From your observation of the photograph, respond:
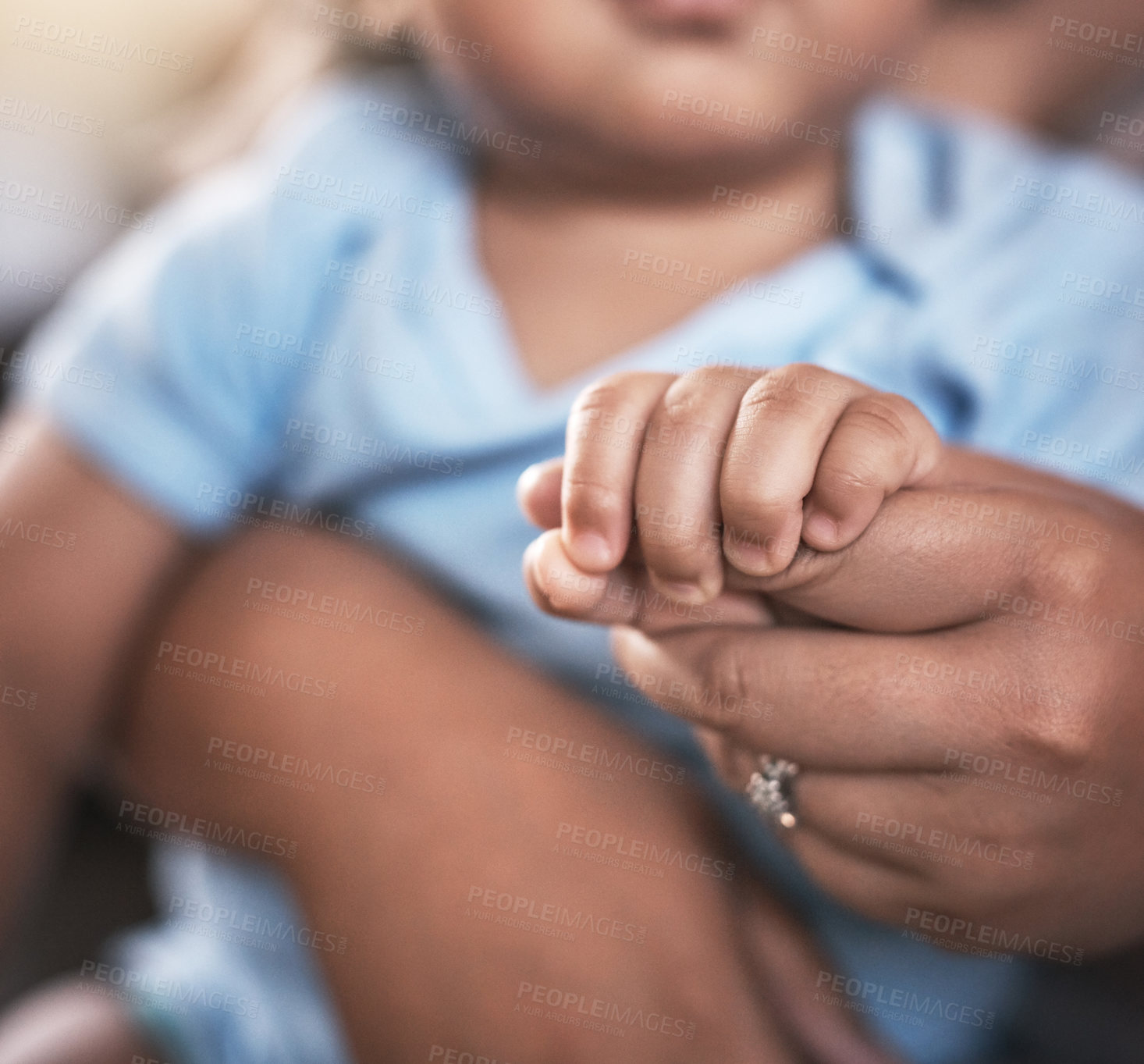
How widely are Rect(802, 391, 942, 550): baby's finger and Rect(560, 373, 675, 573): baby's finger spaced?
63 mm

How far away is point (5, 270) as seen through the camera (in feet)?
2.89

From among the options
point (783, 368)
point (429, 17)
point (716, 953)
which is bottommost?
point (716, 953)

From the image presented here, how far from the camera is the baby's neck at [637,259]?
58 centimetres

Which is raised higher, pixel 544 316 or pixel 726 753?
pixel 544 316

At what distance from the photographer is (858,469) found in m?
0.31

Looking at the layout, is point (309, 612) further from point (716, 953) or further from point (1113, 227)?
point (1113, 227)

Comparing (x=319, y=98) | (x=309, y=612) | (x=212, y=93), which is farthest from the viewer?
(x=212, y=93)

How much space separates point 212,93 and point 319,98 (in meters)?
0.36

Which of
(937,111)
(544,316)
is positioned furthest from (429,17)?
(937,111)
